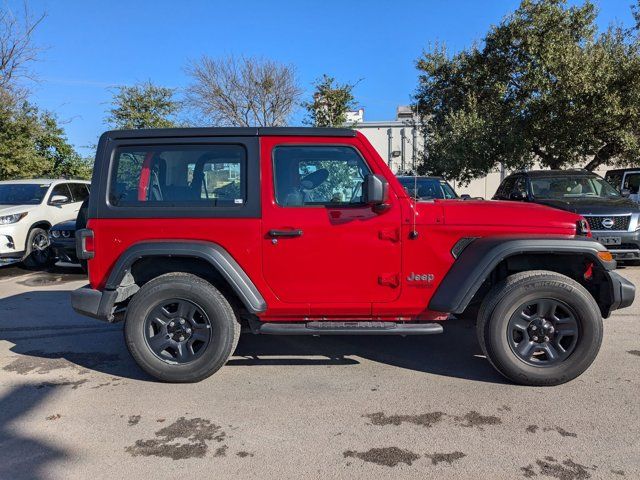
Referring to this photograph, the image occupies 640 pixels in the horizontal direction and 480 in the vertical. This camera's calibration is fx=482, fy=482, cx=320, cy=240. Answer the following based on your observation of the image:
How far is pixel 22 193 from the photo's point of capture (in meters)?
9.90

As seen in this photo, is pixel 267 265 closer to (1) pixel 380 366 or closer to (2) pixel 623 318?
(1) pixel 380 366

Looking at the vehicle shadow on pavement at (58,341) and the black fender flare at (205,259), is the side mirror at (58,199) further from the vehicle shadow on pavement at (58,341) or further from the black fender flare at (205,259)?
the black fender flare at (205,259)

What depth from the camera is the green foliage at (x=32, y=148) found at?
1449 centimetres

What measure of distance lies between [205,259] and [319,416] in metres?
1.45

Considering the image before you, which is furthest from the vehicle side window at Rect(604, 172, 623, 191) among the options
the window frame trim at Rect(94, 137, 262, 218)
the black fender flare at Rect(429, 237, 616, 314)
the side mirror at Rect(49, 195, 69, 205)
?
the side mirror at Rect(49, 195, 69, 205)

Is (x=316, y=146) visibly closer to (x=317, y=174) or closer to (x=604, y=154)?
(x=317, y=174)

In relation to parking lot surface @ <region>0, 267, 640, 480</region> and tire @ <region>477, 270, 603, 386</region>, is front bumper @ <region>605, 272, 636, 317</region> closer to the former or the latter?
tire @ <region>477, 270, 603, 386</region>

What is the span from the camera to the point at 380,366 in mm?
4348

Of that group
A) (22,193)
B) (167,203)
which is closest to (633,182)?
(167,203)

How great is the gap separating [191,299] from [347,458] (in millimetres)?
1757

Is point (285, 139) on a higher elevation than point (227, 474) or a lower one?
higher

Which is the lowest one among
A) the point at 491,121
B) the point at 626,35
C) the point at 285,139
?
the point at 285,139

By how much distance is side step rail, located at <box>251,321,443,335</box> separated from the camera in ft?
12.4

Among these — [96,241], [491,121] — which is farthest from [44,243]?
[491,121]
